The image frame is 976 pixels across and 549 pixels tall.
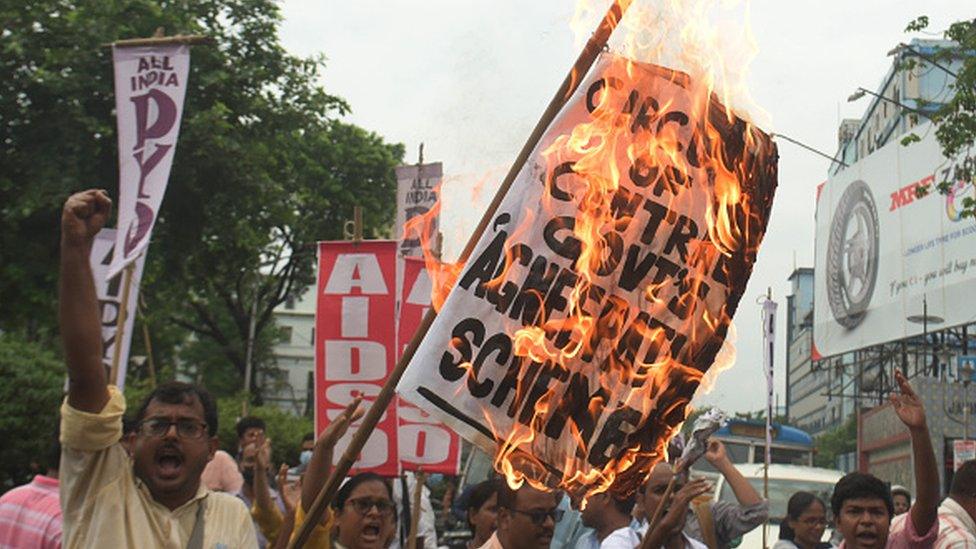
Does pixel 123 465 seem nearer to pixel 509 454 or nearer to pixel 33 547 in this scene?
pixel 509 454

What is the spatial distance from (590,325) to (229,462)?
4.90 meters

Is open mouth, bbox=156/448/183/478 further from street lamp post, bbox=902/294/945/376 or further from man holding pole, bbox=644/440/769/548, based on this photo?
street lamp post, bbox=902/294/945/376

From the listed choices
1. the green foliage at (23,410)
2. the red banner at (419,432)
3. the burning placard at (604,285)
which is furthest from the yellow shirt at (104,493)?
the green foliage at (23,410)

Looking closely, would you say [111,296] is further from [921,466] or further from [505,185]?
[505,185]

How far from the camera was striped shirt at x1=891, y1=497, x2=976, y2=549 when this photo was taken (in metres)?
6.27

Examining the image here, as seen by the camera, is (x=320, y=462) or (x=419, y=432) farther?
(x=419, y=432)

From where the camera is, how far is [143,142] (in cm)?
1223

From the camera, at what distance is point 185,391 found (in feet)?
14.8

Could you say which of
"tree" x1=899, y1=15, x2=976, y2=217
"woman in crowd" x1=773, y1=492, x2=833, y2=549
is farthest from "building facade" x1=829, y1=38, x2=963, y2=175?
"woman in crowd" x1=773, y1=492, x2=833, y2=549

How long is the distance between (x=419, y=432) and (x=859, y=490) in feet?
15.3

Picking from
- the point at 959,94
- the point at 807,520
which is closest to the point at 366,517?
the point at 807,520

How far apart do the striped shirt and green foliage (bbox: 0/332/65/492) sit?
1250 centimetres

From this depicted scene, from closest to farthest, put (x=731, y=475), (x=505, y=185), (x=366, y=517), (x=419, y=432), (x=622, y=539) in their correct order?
1. (x=505, y=185)
2. (x=366, y=517)
3. (x=622, y=539)
4. (x=731, y=475)
5. (x=419, y=432)

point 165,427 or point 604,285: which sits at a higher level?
point 604,285
